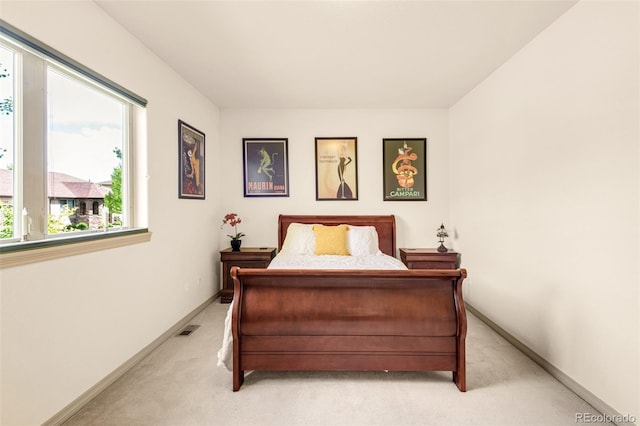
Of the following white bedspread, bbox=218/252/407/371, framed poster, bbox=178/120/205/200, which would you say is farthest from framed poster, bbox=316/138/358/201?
framed poster, bbox=178/120/205/200

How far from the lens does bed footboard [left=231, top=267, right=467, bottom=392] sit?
2.04 meters

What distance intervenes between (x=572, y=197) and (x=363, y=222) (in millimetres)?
2417

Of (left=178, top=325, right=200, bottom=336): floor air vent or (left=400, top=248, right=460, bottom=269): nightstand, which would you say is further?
(left=400, top=248, right=460, bottom=269): nightstand

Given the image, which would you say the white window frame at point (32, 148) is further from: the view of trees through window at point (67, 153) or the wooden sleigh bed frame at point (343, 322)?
the wooden sleigh bed frame at point (343, 322)

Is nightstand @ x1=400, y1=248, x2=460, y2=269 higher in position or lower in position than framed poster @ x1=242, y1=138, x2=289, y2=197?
lower

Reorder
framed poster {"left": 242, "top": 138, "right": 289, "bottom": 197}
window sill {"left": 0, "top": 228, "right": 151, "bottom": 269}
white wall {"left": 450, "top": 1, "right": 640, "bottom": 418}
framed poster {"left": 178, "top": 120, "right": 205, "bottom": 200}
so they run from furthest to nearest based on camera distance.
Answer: framed poster {"left": 242, "top": 138, "right": 289, "bottom": 197} → framed poster {"left": 178, "top": 120, "right": 205, "bottom": 200} → white wall {"left": 450, "top": 1, "right": 640, "bottom": 418} → window sill {"left": 0, "top": 228, "right": 151, "bottom": 269}

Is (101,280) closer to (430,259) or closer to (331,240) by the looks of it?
(331,240)

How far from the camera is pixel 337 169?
4.30 meters

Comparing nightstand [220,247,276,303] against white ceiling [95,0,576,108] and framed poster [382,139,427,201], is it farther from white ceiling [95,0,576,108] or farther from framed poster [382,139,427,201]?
white ceiling [95,0,576,108]

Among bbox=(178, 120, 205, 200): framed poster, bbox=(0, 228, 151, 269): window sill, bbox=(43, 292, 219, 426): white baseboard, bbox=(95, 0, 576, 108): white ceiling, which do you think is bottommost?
bbox=(43, 292, 219, 426): white baseboard

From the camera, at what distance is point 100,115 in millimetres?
2221

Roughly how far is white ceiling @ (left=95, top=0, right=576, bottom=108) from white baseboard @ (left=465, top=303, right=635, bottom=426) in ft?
8.62

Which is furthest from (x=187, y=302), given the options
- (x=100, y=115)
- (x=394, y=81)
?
(x=394, y=81)

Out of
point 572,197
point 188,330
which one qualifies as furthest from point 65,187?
point 572,197
